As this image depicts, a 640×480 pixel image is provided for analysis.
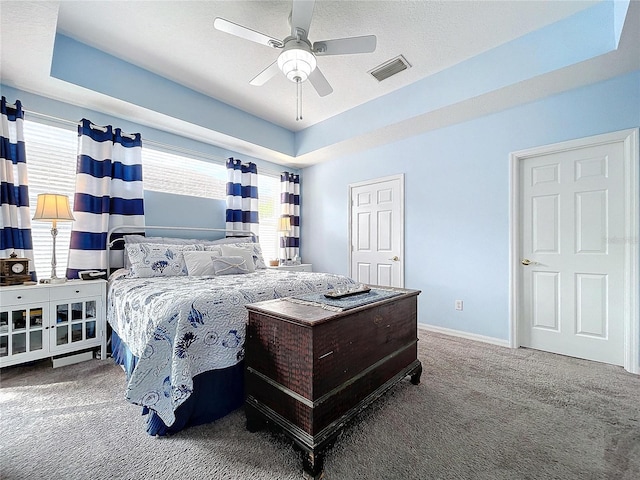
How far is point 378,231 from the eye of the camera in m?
4.12

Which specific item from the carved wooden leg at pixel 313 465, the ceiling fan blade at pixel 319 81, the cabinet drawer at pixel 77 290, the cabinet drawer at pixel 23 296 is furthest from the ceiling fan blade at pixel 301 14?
the cabinet drawer at pixel 23 296

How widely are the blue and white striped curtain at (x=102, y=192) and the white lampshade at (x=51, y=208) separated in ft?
1.15

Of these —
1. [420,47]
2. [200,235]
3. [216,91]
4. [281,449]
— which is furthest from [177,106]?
[281,449]

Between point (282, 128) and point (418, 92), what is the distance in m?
2.08

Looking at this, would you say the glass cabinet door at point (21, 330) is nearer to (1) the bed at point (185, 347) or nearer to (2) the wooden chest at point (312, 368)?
(1) the bed at point (185, 347)

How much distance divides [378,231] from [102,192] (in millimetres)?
3354

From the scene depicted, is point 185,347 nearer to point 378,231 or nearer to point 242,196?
point 242,196

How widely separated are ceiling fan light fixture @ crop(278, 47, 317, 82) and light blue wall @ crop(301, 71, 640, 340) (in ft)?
6.86

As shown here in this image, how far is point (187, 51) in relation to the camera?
2.66m

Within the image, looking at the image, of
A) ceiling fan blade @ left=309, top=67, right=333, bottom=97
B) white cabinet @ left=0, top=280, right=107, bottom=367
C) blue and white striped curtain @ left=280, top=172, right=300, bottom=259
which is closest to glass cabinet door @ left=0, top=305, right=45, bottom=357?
white cabinet @ left=0, top=280, right=107, bottom=367

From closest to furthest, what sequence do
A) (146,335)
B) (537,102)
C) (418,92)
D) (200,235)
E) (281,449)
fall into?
(281,449) → (146,335) → (537,102) → (418,92) → (200,235)

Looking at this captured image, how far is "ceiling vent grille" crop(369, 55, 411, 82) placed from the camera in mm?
2805

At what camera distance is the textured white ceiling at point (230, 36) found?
214 cm

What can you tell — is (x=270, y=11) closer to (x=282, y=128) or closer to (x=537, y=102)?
(x=282, y=128)
